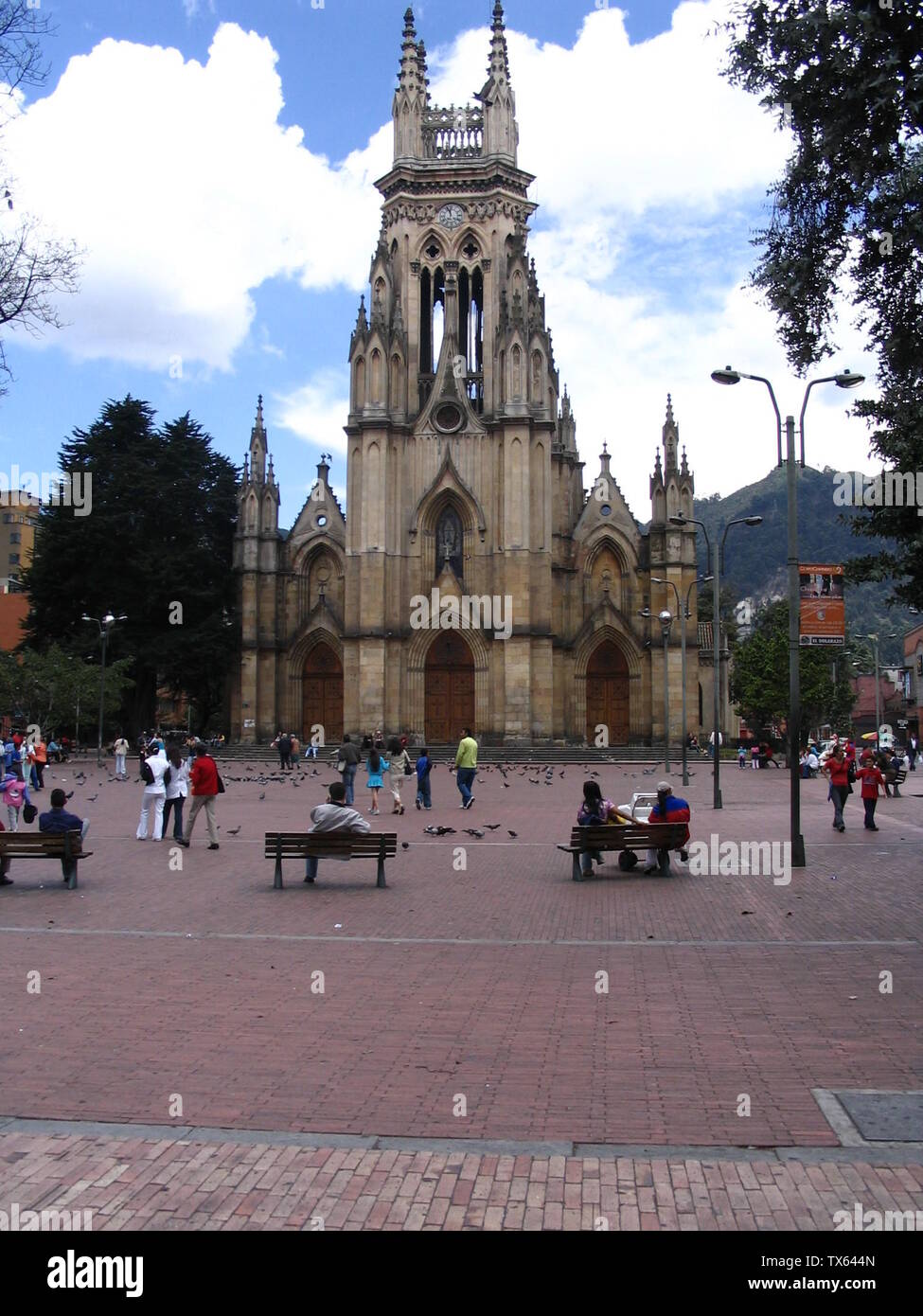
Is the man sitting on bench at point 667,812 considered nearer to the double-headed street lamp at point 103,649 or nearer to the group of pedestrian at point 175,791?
the group of pedestrian at point 175,791

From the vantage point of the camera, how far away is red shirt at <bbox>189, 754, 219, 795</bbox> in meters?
18.1

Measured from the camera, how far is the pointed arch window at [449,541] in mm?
57844

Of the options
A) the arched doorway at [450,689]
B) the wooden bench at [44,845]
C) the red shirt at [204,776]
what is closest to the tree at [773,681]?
the arched doorway at [450,689]

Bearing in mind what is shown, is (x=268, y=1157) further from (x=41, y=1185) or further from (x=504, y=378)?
(x=504, y=378)

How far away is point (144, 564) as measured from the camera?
57500 millimetres

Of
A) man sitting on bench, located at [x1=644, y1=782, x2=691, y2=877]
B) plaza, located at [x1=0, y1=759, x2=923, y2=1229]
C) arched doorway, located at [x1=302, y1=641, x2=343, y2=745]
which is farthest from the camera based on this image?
arched doorway, located at [x1=302, y1=641, x2=343, y2=745]

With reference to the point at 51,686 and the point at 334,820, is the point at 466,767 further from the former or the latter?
the point at 51,686

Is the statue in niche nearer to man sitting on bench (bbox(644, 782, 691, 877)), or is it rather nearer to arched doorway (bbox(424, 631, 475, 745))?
arched doorway (bbox(424, 631, 475, 745))

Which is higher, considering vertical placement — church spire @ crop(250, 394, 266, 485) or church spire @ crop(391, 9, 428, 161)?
church spire @ crop(391, 9, 428, 161)

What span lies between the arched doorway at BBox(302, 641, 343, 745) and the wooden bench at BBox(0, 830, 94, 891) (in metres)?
45.7

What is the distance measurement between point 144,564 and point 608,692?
23.8 m

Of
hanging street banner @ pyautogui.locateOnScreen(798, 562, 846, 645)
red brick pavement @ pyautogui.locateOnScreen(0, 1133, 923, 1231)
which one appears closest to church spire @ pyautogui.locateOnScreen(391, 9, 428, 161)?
hanging street banner @ pyautogui.locateOnScreen(798, 562, 846, 645)

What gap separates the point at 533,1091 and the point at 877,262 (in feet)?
27.6

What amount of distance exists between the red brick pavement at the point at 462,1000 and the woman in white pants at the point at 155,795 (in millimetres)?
2853
